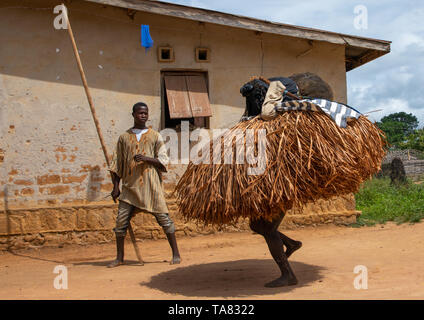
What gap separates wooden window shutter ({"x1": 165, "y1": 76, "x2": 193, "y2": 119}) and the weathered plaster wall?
20cm

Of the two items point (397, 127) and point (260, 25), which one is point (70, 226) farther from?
point (397, 127)

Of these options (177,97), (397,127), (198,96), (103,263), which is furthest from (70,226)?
(397,127)

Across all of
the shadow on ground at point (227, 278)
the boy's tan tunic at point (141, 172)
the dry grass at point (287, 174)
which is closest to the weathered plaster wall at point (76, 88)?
the boy's tan tunic at point (141, 172)

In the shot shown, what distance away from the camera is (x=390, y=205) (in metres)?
8.57

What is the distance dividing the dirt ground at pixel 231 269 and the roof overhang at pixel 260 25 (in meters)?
3.26

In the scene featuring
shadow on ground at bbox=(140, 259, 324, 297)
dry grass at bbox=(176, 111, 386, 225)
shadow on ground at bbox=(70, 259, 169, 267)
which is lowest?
shadow on ground at bbox=(70, 259, 169, 267)

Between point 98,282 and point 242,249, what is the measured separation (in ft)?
8.35

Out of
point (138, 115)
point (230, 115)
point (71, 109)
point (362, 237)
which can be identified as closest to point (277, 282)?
point (138, 115)

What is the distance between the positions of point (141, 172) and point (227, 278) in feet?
5.54

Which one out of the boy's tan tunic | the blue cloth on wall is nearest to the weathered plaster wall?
the blue cloth on wall

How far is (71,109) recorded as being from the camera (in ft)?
23.5

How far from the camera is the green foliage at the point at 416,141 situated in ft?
83.2

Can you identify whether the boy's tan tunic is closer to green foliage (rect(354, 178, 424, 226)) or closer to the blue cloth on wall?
the blue cloth on wall

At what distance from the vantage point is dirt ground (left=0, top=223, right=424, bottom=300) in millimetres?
3816
